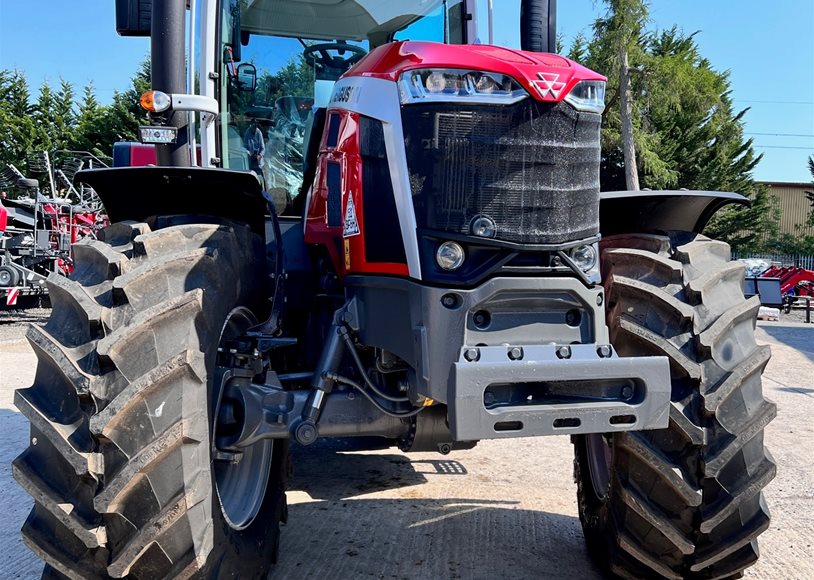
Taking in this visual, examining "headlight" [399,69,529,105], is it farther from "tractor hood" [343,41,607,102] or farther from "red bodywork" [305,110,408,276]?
"red bodywork" [305,110,408,276]

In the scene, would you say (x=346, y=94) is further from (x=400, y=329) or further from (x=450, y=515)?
(x=450, y=515)

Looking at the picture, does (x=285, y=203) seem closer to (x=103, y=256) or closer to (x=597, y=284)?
(x=103, y=256)

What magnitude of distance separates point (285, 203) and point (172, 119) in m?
0.80

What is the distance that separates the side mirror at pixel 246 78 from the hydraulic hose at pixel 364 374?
1.80 m

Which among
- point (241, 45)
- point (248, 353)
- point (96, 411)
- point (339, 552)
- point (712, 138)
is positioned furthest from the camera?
point (712, 138)

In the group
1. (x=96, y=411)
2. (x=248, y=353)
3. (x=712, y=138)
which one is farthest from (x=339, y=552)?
(x=712, y=138)

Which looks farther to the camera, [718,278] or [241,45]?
[241,45]

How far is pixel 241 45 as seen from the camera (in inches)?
159

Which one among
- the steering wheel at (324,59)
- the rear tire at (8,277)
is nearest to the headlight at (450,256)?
the steering wheel at (324,59)

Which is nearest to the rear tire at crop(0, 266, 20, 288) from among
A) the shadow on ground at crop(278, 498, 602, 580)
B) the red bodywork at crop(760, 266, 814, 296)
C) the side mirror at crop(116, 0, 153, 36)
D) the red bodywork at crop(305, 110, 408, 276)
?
the shadow on ground at crop(278, 498, 602, 580)

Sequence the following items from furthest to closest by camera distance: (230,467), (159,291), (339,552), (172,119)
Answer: (339,552) < (172,119) < (230,467) < (159,291)

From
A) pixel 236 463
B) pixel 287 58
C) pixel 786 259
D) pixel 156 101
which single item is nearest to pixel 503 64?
pixel 156 101

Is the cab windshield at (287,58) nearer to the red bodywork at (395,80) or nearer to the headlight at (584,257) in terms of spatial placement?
the red bodywork at (395,80)

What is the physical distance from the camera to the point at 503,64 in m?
2.49
